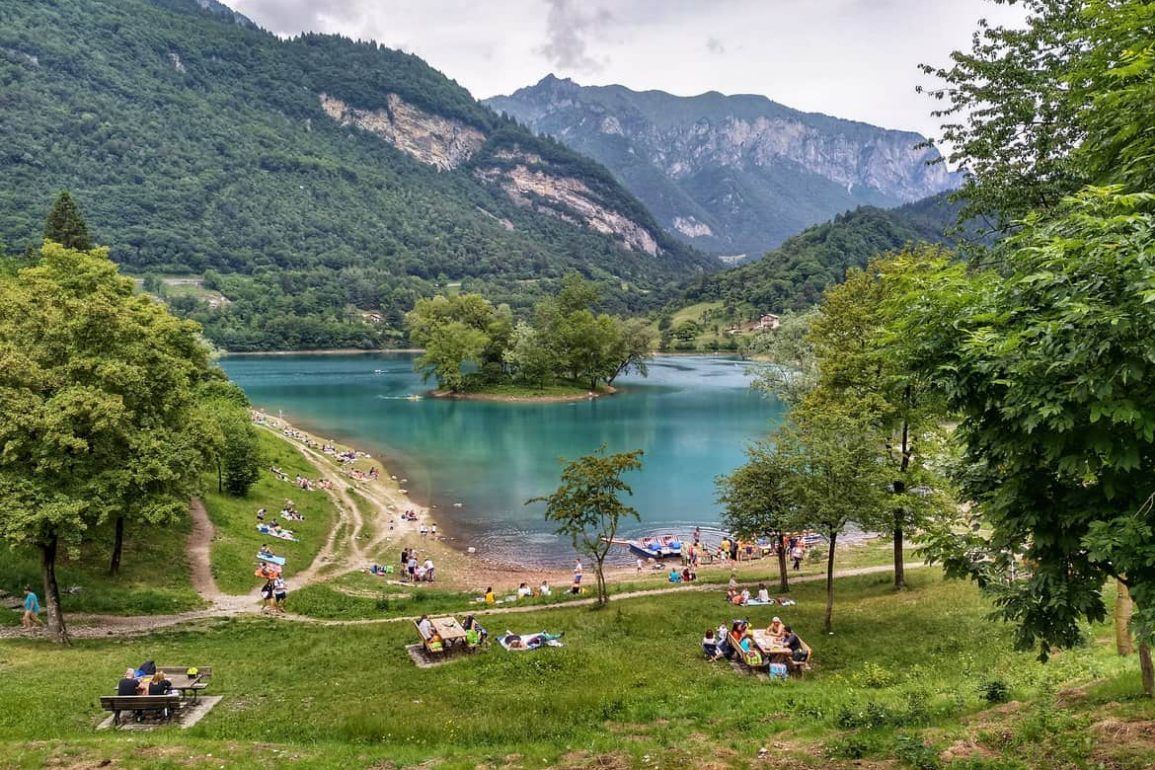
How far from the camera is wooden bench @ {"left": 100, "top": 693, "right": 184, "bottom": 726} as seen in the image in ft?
45.4

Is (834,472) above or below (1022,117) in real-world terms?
below

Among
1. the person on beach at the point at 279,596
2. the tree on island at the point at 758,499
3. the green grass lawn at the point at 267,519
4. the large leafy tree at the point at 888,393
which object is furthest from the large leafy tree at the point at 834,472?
the green grass lawn at the point at 267,519

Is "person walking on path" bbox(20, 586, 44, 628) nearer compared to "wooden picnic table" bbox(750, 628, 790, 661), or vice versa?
"wooden picnic table" bbox(750, 628, 790, 661)

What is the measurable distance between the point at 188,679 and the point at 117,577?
1391 centimetres

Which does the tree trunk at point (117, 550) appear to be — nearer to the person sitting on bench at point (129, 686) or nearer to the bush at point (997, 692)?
the person sitting on bench at point (129, 686)

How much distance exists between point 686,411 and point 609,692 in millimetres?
84455

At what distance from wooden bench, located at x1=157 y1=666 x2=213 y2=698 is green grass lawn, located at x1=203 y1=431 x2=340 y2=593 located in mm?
13294

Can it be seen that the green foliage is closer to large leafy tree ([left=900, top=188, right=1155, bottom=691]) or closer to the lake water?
large leafy tree ([left=900, top=188, right=1155, bottom=691])

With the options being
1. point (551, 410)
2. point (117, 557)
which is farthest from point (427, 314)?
point (117, 557)

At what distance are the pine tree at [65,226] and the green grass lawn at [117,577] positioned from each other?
41309 mm

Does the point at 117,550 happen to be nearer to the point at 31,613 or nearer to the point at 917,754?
the point at 31,613

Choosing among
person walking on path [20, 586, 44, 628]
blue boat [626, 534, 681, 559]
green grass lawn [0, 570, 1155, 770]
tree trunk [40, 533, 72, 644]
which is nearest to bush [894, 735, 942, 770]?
green grass lawn [0, 570, 1155, 770]

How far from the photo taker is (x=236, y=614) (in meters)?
24.8

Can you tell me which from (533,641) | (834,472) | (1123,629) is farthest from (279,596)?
(1123,629)
